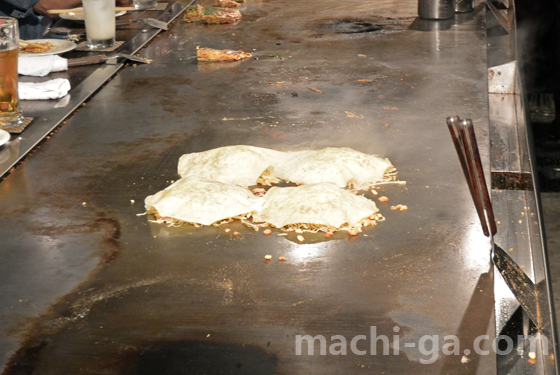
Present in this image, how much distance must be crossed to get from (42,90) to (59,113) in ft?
0.67

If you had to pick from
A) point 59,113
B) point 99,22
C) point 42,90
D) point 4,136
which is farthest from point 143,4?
point 4,136

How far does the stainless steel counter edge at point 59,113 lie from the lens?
2.16 m

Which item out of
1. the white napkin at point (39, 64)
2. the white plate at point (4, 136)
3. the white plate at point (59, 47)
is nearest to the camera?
the white plate at point (4, 136)

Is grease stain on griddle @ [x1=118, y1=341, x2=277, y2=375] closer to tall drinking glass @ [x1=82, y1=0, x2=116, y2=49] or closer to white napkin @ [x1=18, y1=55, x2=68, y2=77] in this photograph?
white napkin @ [x1=18, y1=55, x2=68, y2=77]

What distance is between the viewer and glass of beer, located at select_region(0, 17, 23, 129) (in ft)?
7.26

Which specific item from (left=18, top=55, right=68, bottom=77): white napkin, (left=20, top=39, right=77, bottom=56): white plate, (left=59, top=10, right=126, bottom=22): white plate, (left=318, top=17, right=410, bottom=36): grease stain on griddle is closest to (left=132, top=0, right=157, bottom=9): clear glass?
(left=59, top=10, right=126, bottom=22): white plate

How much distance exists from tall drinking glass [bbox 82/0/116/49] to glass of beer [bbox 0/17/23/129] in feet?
3.21

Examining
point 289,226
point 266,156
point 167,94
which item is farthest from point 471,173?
point 167,94

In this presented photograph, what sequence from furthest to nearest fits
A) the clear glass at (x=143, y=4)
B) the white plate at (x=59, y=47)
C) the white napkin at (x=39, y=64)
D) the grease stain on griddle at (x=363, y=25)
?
the clear glass at (x=143, y=4), the grease stain on griddle at (x=363, y=25), the white plate at (x=59, y=47), the white napkin at (x=39, y=64)

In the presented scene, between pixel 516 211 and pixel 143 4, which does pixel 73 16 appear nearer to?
pixel 143 4

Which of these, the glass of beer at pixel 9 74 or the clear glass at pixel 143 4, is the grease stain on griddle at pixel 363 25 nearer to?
the clear glass at pixel 143 4

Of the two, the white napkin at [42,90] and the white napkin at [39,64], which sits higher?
the white napkin at [39,64]

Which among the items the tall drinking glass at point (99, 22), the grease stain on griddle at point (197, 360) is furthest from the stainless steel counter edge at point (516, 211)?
the tall drinking glass at point (99, 22)

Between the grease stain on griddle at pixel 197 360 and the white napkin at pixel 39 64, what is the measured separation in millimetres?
2074
